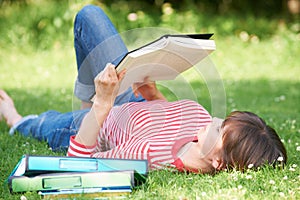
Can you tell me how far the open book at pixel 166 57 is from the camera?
232 centimetres

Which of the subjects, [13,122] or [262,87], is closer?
[13,122]

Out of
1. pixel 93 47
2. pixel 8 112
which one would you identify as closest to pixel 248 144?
Answer: pixel 93 47

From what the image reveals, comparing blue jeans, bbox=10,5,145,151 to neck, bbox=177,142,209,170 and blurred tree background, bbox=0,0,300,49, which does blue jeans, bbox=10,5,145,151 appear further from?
blurred tree background, bbox=0,0,300,49

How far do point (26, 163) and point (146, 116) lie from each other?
0.70m

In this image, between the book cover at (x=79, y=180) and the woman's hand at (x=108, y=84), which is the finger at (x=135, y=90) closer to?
the woman's hand at (x=108, y=84)

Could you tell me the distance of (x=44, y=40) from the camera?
8.09m

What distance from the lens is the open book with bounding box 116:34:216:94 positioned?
2316 mm

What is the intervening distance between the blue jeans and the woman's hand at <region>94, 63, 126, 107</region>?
716 mm

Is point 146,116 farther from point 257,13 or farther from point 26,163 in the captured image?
point 257,13

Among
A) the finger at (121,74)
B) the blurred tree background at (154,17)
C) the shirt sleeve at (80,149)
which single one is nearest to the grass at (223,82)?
the blurred tree background at (154,17)

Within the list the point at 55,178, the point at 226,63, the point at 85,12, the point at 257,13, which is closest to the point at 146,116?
the point at 55,178

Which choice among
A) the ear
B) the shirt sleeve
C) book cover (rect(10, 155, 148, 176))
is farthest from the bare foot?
the ear

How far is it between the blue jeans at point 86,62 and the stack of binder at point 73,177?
0.89 m

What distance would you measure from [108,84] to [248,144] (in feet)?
2.09
